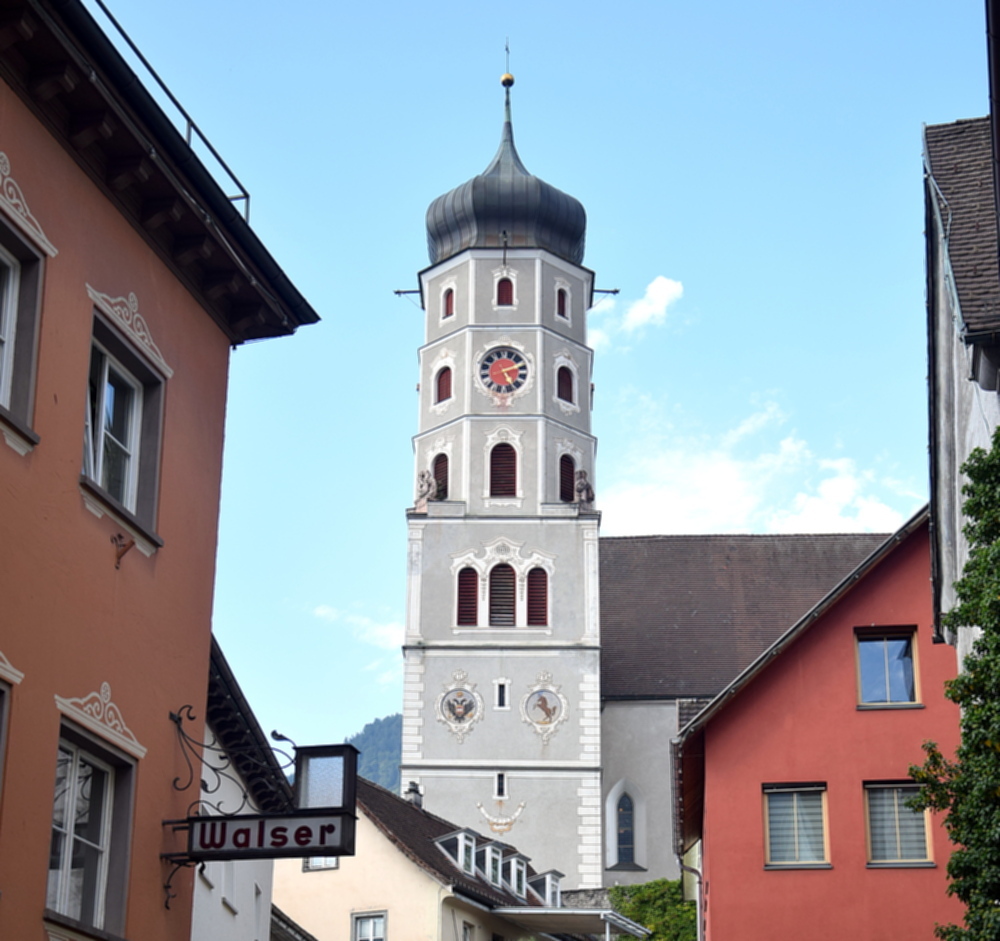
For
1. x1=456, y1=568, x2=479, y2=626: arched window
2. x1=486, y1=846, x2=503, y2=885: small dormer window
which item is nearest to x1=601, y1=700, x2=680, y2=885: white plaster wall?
x1=456, y1=568, x2=479, y2=626: arched window

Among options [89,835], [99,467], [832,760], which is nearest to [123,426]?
Answer: [99,467]

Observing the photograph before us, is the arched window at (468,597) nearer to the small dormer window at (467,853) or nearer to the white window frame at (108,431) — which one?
the small dormer window at (467,853)

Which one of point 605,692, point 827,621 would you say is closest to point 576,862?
point 605,692

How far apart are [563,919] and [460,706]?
1550 centimetres

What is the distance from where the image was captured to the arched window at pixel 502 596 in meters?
53.2

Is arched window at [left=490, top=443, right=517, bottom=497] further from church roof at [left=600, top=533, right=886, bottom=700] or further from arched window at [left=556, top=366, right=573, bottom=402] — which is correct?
church roof at [left=600, top=533, right=886, bottom=700]

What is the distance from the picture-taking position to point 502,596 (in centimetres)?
5334

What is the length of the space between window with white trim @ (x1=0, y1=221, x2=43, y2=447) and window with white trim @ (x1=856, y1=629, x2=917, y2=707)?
16.3 m

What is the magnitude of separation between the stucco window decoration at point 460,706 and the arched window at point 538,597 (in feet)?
8.59

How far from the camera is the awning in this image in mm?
35781

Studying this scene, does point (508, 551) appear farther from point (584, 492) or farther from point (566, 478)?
point (566, 478)

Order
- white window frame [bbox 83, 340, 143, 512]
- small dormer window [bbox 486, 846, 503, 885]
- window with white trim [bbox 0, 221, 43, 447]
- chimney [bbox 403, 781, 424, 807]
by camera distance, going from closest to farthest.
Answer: window with white trim [bbox 0, 221, 43, 447], white window frame [bbox 83, 340, 143, 512], small dormer window [bbox 486, 846, 503, 885], chimney [bbox 403, 781, 424, 807]

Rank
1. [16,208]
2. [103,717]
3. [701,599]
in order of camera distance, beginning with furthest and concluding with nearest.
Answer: [701,599] → [103,717] → [16,208]

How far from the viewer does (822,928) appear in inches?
921
